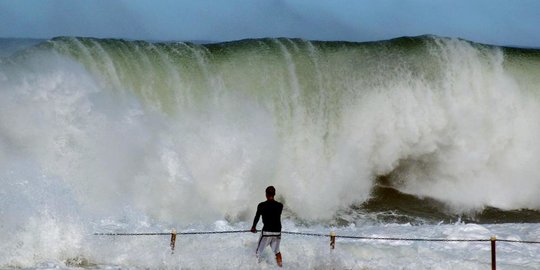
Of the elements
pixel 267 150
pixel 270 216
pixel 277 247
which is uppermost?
pixel 267 150

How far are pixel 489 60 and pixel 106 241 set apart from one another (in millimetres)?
12231

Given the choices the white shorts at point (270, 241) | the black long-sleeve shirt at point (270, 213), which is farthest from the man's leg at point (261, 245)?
the black long-sleeve shirt at point (270, 213)

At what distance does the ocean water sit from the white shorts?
12.9 inches

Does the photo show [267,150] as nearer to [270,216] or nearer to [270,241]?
[270,241]

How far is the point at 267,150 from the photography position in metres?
17.6

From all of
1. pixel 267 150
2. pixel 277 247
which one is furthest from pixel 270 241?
pixel 267 150

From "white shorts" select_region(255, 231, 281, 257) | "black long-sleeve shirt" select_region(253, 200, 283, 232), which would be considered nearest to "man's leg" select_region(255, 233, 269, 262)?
"white shorts" select_region(255, 231, 281, 257)

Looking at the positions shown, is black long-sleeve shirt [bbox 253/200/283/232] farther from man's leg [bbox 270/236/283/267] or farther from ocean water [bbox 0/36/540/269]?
ocean water [bbox 0/36/540/269]

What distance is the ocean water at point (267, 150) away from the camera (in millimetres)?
11695

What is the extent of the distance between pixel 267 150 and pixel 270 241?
7.03m

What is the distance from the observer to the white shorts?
10.5m

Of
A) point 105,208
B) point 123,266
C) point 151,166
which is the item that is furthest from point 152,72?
point 123,266

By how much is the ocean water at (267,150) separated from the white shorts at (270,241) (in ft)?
1.08

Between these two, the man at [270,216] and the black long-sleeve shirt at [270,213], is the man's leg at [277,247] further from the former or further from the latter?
the black long-sleeve shirt at [270,213]
